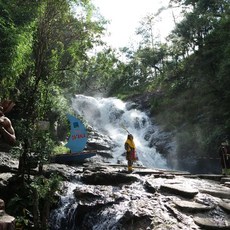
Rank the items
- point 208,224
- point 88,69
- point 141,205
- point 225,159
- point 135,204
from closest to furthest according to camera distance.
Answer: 1. point 208,224
2. point 141,205
3. point 135,204
4. point 225,159
5. point 88,69

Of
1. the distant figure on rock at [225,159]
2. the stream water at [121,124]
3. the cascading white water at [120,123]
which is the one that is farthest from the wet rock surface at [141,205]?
the cascading white water at [120,123]

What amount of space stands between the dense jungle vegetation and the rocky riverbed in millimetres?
1381

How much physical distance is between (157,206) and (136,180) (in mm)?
2350

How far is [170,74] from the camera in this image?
33719 millimetres

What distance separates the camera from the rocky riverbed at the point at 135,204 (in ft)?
21.5

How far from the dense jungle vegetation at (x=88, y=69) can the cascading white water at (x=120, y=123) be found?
1659 millimetres

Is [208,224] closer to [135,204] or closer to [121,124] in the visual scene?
[135,204]

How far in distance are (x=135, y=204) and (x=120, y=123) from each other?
64.7 ft

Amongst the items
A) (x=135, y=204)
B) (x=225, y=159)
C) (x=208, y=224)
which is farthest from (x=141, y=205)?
(x=225, y=159)

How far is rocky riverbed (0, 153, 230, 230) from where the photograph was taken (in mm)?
6566

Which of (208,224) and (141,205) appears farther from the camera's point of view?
(141,205)

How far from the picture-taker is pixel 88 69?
16906mm

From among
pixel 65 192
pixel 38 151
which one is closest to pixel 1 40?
pixel 38 151

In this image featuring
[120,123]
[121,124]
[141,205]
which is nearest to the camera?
[141,205]
